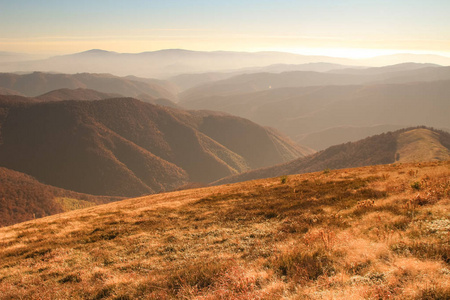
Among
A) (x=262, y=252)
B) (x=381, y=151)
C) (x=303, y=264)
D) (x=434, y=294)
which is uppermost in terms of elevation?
(x=434, y=294)

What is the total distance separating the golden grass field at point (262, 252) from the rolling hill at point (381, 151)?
130 metres

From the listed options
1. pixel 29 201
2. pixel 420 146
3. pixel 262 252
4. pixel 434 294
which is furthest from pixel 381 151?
pixel 29 201

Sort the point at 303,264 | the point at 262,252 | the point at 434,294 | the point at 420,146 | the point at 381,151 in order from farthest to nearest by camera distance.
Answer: the point at 381,151, the point at 420,146, the point at 262,252, the point at 303,264, the point at 434,294

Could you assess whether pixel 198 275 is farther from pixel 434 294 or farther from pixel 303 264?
pixel 434 294

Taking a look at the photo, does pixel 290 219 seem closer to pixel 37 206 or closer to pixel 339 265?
pixel 339 265

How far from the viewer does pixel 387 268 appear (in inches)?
242

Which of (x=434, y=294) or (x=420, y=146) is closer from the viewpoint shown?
(x=434, y=294)

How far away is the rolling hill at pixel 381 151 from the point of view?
420ft

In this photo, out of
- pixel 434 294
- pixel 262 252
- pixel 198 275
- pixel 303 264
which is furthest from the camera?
pixel 262 252

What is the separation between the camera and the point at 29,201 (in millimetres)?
133625

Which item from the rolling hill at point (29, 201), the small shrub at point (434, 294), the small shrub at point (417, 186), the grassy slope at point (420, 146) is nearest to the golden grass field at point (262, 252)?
the small shrub at point (434, 294)

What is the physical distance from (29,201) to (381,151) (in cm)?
21365

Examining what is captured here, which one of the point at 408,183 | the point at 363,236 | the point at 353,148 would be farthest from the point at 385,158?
the point at 363,236

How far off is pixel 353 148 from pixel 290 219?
177819 mm
